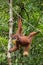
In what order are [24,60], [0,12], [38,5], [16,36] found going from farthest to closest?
[0,12]
[24,60]
[38,5]
[16,36]

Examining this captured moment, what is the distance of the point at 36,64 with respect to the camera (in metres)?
6.51

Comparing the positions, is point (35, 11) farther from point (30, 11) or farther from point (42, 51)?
point (42, 51)

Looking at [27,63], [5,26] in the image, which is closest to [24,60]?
[27,63]

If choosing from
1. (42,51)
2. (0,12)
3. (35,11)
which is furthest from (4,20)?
(42,51)

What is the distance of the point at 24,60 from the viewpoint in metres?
6.50

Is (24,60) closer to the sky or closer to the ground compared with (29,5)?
closer to the ground

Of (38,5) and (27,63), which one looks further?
(27,63)

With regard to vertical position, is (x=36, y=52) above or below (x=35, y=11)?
below

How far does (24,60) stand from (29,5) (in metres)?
1.34

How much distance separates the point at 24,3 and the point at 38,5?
2.85ft

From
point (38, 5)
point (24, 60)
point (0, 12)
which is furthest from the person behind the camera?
point (0, 12)

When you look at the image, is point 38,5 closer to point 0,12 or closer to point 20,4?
point 20,4

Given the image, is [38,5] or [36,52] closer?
[38,5]

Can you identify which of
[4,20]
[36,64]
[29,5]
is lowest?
[36,64]
